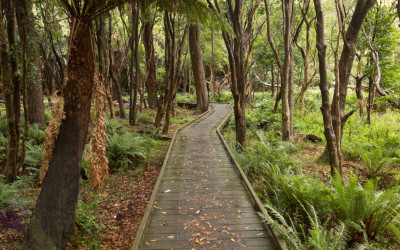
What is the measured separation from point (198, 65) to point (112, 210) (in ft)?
44.7

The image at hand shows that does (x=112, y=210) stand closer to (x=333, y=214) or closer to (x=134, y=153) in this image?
(x=134, y=153)

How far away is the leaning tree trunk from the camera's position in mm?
3488

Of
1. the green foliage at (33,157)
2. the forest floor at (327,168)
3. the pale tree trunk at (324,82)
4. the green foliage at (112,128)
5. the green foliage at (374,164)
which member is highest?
the pale tree trunk at (324,82)

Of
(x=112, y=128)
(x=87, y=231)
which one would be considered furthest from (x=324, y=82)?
(x=112, y=128)

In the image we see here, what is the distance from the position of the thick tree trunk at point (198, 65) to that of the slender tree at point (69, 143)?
13.2m

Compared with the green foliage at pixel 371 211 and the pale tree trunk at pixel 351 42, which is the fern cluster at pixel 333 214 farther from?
the pale tree trunk at pixel 351 42

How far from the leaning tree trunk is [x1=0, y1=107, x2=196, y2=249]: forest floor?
17.7 inches

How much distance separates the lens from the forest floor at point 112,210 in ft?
13.0

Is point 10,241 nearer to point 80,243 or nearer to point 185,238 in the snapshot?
point 80,243

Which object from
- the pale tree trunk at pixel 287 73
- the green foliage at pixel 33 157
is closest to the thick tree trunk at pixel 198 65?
the pale tree trunk at pixel 287 73

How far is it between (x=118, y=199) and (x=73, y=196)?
224cm

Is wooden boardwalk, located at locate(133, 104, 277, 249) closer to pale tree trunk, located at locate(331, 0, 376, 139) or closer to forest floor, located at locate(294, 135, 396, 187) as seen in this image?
forest floor, located at locate(294, 135, 396, 187)

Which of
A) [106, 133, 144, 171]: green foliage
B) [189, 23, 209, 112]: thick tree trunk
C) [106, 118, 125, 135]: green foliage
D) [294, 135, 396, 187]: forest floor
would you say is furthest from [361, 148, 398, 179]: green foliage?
[189, 23, 209, 112]: thick tree trunk

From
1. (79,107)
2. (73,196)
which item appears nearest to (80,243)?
(73,196)
